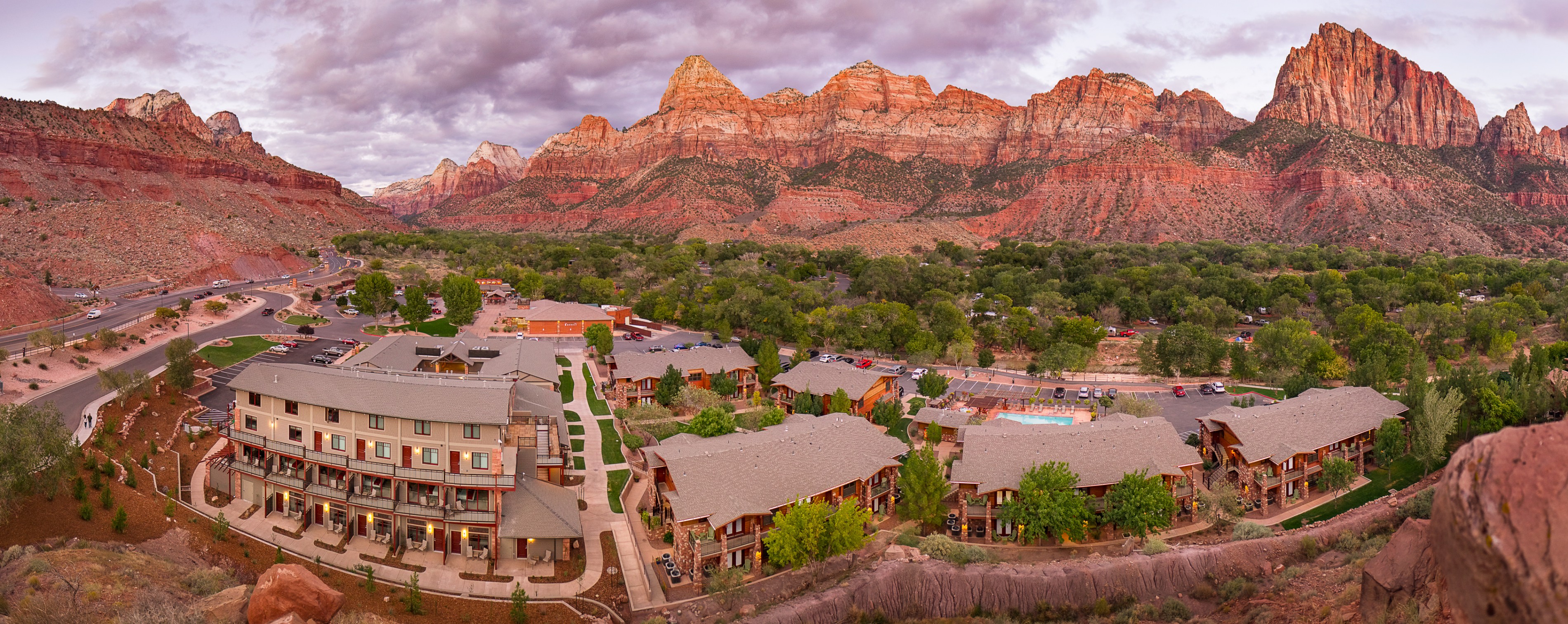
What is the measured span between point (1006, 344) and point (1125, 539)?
45124 millimetres

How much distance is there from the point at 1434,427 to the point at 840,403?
3062cm

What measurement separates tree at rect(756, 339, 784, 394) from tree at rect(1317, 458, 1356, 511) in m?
33.0

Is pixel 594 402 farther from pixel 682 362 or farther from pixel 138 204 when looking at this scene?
pixel 138 204

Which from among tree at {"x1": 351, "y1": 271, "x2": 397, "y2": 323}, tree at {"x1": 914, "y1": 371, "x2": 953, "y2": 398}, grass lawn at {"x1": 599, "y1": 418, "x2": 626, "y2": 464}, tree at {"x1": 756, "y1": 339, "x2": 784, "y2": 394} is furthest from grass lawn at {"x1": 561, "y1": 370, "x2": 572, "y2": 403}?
tree at {"x1": 351, "y1": 271, "x2": 397, "y2": 323}

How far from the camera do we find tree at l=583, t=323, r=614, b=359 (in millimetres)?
65938

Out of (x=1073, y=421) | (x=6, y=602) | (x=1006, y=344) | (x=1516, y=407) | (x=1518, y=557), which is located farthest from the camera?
(x=1006, y=344)

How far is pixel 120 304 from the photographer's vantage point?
77.7 meters

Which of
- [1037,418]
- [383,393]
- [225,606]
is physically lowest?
[225,606]

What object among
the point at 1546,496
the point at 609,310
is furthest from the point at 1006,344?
the point at 1546,496

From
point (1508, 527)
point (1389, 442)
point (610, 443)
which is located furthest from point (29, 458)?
point (1389, 442)

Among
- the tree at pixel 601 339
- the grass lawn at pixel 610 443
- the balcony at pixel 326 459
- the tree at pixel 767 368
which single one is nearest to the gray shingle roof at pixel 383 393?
the balcony at pixel 326 459

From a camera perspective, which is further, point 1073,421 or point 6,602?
point 1073,421

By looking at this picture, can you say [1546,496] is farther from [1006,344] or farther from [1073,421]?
[1006,344]

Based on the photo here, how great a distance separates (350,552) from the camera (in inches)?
1256
